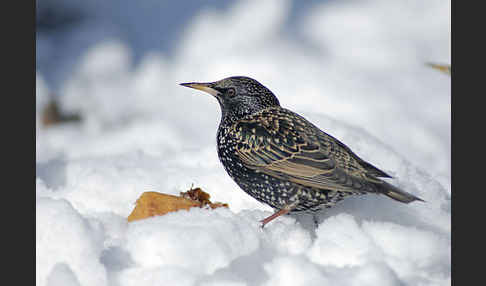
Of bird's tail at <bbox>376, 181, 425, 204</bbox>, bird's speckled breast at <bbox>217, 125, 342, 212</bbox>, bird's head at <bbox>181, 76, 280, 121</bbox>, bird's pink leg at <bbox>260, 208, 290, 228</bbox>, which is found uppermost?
bird's head at <bbox>181, 76, 280, 121</bbox>

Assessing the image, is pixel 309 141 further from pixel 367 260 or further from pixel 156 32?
pixel 156 32

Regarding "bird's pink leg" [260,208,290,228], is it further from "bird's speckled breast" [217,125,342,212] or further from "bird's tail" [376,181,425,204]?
"bird's tail" [376,181,425,204]

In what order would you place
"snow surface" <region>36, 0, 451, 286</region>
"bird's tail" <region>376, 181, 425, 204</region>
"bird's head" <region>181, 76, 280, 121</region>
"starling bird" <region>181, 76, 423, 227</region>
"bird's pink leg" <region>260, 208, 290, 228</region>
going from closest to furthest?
"snow surface" <region>36, 0, 451, 286</region> < "bird's tail" <region>376, 181, 425, 204</region> < "starling bird" <region>181, 76, 423, 227</region> < "bird's pink leg" <region>260, 208, 290, 228</region> < "bird's head" <region>181, 76, 280, 121</region>

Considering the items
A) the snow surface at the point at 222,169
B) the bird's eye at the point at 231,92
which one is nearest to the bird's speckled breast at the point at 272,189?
the snow surface at the point at 222,169

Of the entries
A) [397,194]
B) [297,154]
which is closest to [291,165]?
[297,154]

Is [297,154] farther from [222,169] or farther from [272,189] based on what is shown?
[222,169]

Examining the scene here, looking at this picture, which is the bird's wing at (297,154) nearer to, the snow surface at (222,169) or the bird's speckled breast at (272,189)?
the bird's speckled breast at (272,189)

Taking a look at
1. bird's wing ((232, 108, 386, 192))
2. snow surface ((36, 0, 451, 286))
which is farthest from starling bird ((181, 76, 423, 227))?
snow surface ((36, 0, 451, 286))
